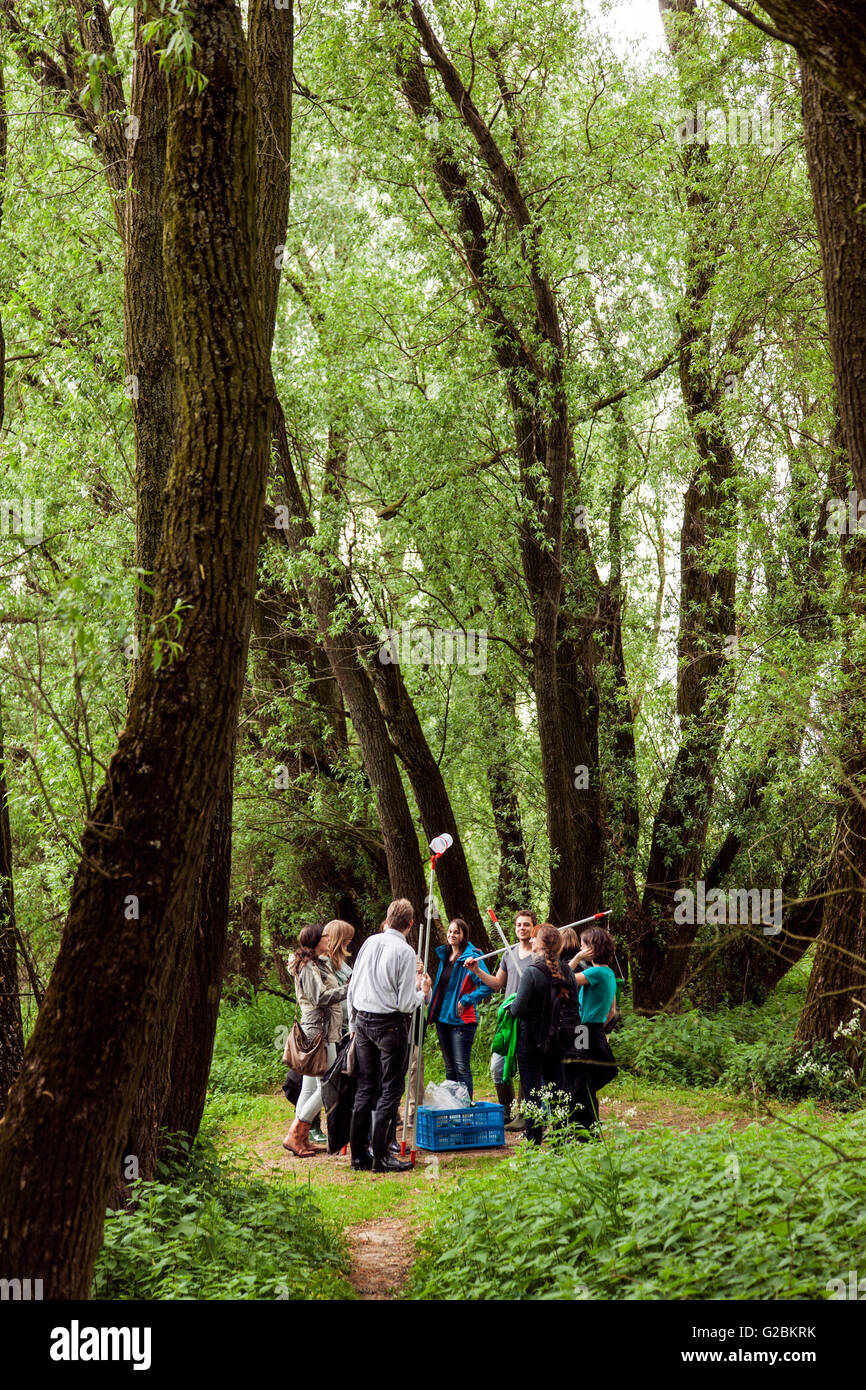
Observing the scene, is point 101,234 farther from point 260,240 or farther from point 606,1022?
point 606,1022

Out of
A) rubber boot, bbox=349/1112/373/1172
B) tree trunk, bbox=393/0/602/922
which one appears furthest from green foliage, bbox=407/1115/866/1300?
tree trunk, bbox=393/0/602/922

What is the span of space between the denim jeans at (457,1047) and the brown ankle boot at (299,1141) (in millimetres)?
1384

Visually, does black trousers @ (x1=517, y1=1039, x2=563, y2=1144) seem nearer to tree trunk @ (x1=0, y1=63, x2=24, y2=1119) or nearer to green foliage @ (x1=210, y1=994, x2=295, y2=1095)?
tree trunk @ (x1=0, y1=63, x2=24, y2=1119)

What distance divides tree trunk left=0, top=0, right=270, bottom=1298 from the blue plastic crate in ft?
18.8

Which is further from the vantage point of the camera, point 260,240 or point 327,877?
point 327,877

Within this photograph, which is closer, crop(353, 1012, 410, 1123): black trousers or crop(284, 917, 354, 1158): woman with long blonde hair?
crop(353, 1012, 410, 1123): black trousers

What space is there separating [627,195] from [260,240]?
7057 mm

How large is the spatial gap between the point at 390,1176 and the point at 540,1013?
68.0 inches

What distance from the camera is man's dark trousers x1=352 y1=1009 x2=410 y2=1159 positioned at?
9086 millimetres

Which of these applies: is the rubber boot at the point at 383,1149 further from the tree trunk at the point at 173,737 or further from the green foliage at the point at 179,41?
the green foliage at the point at 179,41

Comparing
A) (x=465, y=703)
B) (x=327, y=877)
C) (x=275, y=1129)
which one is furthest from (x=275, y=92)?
(x=327, y=877)

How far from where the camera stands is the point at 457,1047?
1073 cm

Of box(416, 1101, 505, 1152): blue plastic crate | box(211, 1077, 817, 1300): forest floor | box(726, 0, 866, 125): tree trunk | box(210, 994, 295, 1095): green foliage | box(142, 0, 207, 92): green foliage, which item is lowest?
box(210, 994, 295, 1095): green foliage

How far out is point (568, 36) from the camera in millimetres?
12812
